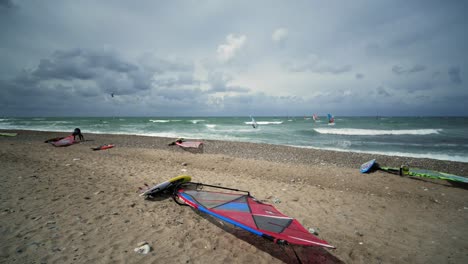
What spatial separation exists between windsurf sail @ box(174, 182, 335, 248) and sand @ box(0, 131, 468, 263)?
0.36 m

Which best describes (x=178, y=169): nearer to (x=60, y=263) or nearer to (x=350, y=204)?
(x=60, y=263)

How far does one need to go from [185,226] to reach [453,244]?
5061mm

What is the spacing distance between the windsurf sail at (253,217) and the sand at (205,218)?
357 millimetres

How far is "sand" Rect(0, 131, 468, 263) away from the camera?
9.52ft

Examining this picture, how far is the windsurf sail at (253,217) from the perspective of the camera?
2.64m

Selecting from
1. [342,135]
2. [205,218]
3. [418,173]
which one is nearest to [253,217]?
[205,218]

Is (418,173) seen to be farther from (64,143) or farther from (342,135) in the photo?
(64,143)

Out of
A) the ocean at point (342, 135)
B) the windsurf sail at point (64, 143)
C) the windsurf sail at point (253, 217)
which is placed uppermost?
the windsurf sail at point (64, 143)

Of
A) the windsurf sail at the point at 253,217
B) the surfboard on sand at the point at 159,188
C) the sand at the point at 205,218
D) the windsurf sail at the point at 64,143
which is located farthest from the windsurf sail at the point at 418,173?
the windsurf sail at the point at 64,143

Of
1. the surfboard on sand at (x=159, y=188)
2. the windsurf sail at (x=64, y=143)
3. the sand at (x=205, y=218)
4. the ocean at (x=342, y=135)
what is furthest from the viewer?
the ocean at (x=342, y=135)

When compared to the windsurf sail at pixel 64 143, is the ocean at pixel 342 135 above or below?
below

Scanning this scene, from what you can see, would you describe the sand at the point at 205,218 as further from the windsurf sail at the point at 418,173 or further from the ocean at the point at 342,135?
the ocean at the point at 342,135

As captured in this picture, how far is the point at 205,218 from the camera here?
12.8 feet

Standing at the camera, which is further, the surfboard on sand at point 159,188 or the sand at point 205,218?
the surfboard on sand at point 159,188
